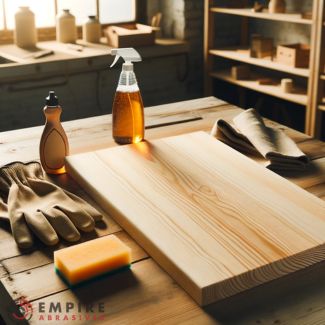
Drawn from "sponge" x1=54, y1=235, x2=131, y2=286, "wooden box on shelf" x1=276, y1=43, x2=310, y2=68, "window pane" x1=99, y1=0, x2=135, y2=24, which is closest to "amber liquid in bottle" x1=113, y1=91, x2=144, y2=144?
"sponge" x1=54, y1=235, x2=131, y2=286

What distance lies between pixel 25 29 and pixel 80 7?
52 cm

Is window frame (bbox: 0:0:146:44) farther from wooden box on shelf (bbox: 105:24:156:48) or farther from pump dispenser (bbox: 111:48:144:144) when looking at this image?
pump dispenser (bbox: 111:48:144:144)

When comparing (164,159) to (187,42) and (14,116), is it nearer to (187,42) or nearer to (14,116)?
(14,116)

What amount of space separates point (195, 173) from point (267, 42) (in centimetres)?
235

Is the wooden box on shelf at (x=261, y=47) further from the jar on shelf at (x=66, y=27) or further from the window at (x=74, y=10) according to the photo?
the jar on shelf at (x=66, y=27)

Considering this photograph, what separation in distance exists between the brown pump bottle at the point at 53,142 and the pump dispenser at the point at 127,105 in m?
0.20

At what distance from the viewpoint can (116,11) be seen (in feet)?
13.6

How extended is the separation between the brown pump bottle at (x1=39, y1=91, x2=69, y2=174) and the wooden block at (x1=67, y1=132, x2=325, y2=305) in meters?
0.03

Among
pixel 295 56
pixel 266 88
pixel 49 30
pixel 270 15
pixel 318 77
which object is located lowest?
pixel 266 88

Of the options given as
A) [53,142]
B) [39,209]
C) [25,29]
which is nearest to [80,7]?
[25,29]

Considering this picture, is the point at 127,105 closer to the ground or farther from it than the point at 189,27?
closer to the ground

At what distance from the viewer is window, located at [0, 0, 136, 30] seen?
3779 millimetres

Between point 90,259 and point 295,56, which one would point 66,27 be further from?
point 90,259

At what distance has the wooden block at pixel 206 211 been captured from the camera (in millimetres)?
1095
